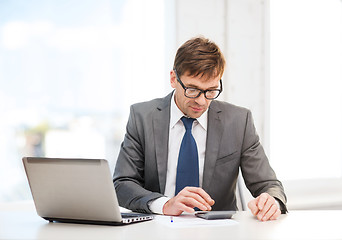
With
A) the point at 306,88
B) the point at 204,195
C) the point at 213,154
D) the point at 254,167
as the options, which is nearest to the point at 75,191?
the point at 204,195

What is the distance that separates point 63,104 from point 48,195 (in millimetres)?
1596

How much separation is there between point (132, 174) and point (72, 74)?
118cm

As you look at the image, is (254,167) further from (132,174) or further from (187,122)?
(132,174)

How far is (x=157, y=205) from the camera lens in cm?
201

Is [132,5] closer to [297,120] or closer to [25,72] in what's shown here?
[25,72]

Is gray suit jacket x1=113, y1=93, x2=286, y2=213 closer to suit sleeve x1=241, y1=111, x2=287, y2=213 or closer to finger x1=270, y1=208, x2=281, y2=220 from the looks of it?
suit sleeve x1=241, y1=111, x2=287, y2=213

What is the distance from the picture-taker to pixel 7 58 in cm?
309

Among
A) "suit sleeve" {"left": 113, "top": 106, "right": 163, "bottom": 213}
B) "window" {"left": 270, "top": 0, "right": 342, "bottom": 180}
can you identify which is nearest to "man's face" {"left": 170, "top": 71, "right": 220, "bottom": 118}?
"suit sleeve" {"left": 113, "top": 106, "right": 163, "bottom": 213}

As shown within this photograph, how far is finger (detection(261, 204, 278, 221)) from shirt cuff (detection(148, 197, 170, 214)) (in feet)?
1.40

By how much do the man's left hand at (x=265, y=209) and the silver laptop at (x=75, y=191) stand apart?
0.46m

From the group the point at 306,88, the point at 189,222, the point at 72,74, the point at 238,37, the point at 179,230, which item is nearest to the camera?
the point at 179,230

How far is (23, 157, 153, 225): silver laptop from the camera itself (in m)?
1.62

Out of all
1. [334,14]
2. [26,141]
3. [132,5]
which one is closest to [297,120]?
[334,14]

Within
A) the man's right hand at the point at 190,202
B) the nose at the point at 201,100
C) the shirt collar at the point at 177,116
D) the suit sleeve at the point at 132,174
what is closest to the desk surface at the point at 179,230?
the man's right hand at the point at 190,202
